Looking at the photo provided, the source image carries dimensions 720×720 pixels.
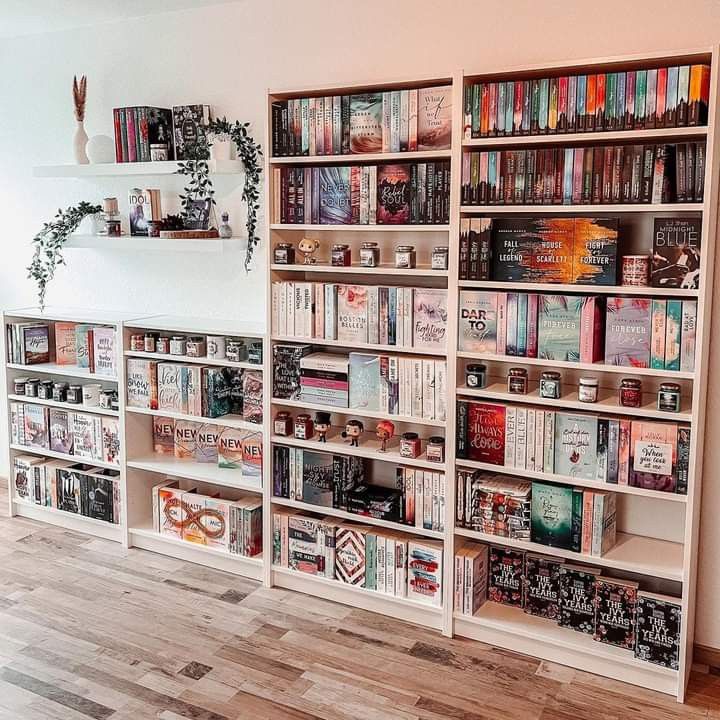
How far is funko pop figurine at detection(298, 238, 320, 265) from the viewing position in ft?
11.0

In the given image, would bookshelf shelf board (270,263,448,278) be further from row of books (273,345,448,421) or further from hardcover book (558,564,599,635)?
hardcover book (558,564,599,635)

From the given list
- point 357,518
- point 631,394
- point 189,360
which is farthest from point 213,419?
point 631,394

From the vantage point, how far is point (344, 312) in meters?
3.24

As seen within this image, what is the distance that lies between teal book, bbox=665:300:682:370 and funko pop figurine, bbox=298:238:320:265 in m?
1.39

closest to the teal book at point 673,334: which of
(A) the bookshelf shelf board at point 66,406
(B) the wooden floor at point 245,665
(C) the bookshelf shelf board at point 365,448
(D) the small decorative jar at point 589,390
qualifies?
(D) the small decorative jar at point 589,390

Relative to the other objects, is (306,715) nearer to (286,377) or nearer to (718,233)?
(286,377)

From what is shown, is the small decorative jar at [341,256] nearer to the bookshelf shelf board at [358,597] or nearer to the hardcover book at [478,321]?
the hardcover book at [478,321]

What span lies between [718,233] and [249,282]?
197cm

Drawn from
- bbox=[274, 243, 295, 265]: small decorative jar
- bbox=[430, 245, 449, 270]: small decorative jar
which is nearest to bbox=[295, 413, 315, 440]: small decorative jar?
bbox=[274, 243, 295, 265]: small decorative jar

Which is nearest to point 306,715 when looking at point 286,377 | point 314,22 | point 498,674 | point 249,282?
point 498,674

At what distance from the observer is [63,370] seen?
4094mm

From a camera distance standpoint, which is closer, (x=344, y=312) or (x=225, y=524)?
(x=344, y=312)

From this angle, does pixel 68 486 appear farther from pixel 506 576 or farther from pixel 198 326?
pixel 506 576

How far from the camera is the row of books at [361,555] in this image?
3.18 metres
